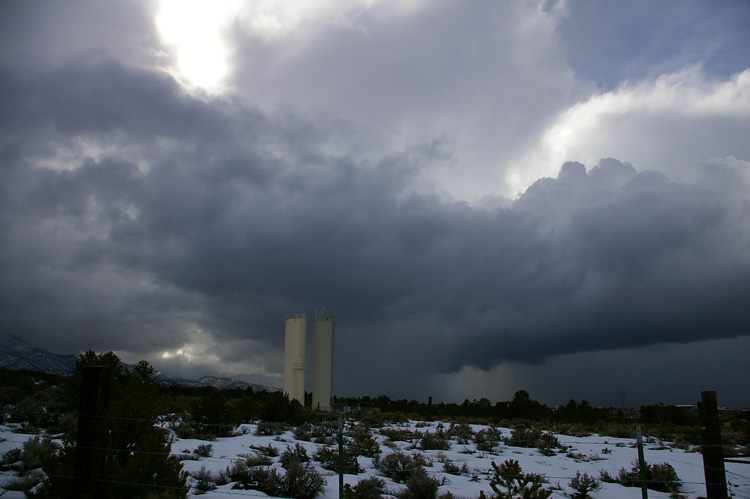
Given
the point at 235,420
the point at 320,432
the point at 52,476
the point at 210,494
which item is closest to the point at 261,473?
the point at 210,494

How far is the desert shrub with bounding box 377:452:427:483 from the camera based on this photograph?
45.1 ft

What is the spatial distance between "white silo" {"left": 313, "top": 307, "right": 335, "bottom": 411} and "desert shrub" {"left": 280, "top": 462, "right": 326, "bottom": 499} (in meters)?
30.7

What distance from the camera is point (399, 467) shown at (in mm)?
14219

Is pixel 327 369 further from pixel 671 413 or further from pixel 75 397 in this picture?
pixel 671 413

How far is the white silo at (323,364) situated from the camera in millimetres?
42219

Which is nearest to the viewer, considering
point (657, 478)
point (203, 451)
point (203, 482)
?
point (203, 482)

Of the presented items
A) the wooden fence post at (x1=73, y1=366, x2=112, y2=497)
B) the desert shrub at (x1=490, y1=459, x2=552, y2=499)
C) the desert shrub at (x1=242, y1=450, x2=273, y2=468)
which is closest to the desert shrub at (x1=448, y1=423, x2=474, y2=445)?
the desert shrub at (x1=490, y1=459, x2=552, y2=499)

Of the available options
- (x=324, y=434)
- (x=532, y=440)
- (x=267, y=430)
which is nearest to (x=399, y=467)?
(x=324, y=434)

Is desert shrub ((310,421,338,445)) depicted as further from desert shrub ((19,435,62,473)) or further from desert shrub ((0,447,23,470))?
desert shrub ((0,447,23,470))

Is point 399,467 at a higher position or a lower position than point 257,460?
lower

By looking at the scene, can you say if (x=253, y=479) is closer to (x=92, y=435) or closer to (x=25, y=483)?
(x=25, y=483)

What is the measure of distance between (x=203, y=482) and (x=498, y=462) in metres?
10.7

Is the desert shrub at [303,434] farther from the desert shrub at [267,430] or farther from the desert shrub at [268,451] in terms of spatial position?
the desert shrub at [268,451]

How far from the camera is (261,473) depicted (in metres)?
12.1
